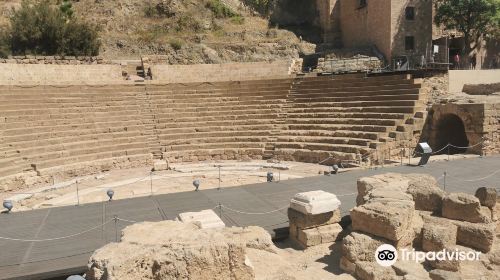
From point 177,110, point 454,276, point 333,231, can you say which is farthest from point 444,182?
point 177,110

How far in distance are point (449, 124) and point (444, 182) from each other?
700cm

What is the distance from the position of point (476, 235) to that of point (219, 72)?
662 inches

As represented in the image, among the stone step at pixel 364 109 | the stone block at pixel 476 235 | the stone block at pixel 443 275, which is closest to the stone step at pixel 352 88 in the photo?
the stone step at pixel 364 109

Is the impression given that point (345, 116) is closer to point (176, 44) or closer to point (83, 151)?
point (83, 151)

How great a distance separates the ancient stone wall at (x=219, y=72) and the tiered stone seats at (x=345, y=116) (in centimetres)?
330

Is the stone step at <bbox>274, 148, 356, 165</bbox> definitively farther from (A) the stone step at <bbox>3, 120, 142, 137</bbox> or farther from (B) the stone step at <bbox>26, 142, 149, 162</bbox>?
(A) the stone step at <bbox>3, 120, 142, 137</bbox>

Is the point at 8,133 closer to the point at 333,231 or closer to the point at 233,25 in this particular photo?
the point at 333,231

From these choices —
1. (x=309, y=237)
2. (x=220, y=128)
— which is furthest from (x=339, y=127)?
(x=309, y=237)

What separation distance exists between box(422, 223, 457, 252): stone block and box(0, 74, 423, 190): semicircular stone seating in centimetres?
779

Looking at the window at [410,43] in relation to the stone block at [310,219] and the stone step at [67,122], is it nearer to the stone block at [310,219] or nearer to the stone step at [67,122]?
the stone step at [67,122]

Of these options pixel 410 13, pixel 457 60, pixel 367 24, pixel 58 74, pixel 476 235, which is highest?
pixel 410 13

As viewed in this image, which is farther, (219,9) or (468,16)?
(219,9)

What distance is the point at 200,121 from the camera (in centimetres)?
1786

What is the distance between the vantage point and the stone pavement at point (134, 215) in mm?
6215
